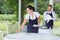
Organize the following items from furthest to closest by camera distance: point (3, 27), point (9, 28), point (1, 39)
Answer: point (3, 27) < point (9, 28) < point (1, 39)

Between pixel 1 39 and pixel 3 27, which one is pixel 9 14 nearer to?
pixel 3 27

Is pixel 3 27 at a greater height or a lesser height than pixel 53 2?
lesser

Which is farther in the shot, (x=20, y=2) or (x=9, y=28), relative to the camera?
(x=20, y=2)

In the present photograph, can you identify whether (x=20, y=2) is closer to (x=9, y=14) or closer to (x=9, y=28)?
(x=9, y=14)

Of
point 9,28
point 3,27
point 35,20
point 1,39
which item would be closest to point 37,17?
point 35,20

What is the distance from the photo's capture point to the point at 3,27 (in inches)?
426

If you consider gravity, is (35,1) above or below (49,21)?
above

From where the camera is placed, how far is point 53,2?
1100cm

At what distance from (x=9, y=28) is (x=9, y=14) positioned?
368 centimetres

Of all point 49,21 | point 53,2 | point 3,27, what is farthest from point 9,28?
point 53,2

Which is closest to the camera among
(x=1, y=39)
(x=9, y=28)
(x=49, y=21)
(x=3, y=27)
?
(x=1, y=39)

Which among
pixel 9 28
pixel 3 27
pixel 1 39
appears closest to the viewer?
pixel 1 39

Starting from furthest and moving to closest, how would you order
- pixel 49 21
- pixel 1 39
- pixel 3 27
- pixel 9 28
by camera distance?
pixel 3 27, pixel 49 21, pixel 9 28, pixel 1 39

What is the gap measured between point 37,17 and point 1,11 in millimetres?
5461
